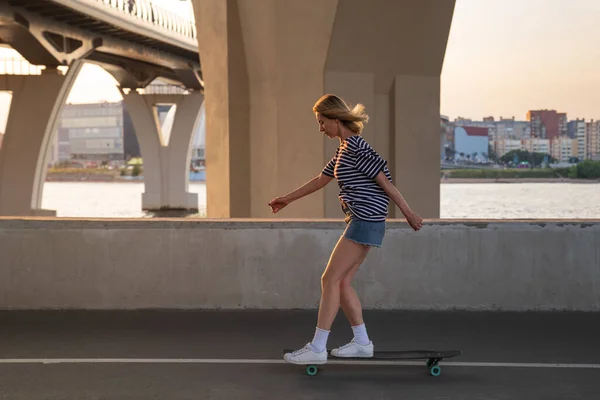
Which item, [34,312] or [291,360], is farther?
[34,312]

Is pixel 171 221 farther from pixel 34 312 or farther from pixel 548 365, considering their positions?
pixel 548 365

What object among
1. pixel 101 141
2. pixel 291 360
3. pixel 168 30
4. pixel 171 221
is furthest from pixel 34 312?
pixel 101 141

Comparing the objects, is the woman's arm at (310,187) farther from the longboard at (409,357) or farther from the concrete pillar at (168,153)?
the concrete pillar at (168,153)

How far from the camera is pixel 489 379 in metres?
5.40

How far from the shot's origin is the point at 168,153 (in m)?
58.8

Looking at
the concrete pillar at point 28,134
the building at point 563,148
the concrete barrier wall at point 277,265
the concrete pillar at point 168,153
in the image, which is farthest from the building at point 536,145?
the concrete barrier wall at point 277,265

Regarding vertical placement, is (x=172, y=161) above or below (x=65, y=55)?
below

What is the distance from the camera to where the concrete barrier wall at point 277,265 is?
785cm

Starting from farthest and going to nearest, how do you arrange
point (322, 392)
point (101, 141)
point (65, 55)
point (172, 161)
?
1. point (101, 141)
2. point (172, 161)
3. point (65, 55)
4. point (322, 392)

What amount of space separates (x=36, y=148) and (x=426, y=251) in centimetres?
3217

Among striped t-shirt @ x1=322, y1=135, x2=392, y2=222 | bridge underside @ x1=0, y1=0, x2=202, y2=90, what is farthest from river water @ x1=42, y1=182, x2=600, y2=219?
striped t-shirt @ x1=322, y1=135, x2=392, y2=222

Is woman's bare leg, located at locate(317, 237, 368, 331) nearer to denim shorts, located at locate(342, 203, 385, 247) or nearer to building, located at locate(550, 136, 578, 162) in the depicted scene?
denim shorts, located at locate(342, 203, 385, 247)

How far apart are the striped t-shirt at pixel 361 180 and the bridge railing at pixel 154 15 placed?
101 feet

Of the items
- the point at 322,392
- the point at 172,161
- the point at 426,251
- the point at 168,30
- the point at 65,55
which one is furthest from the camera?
the point at 172,161
